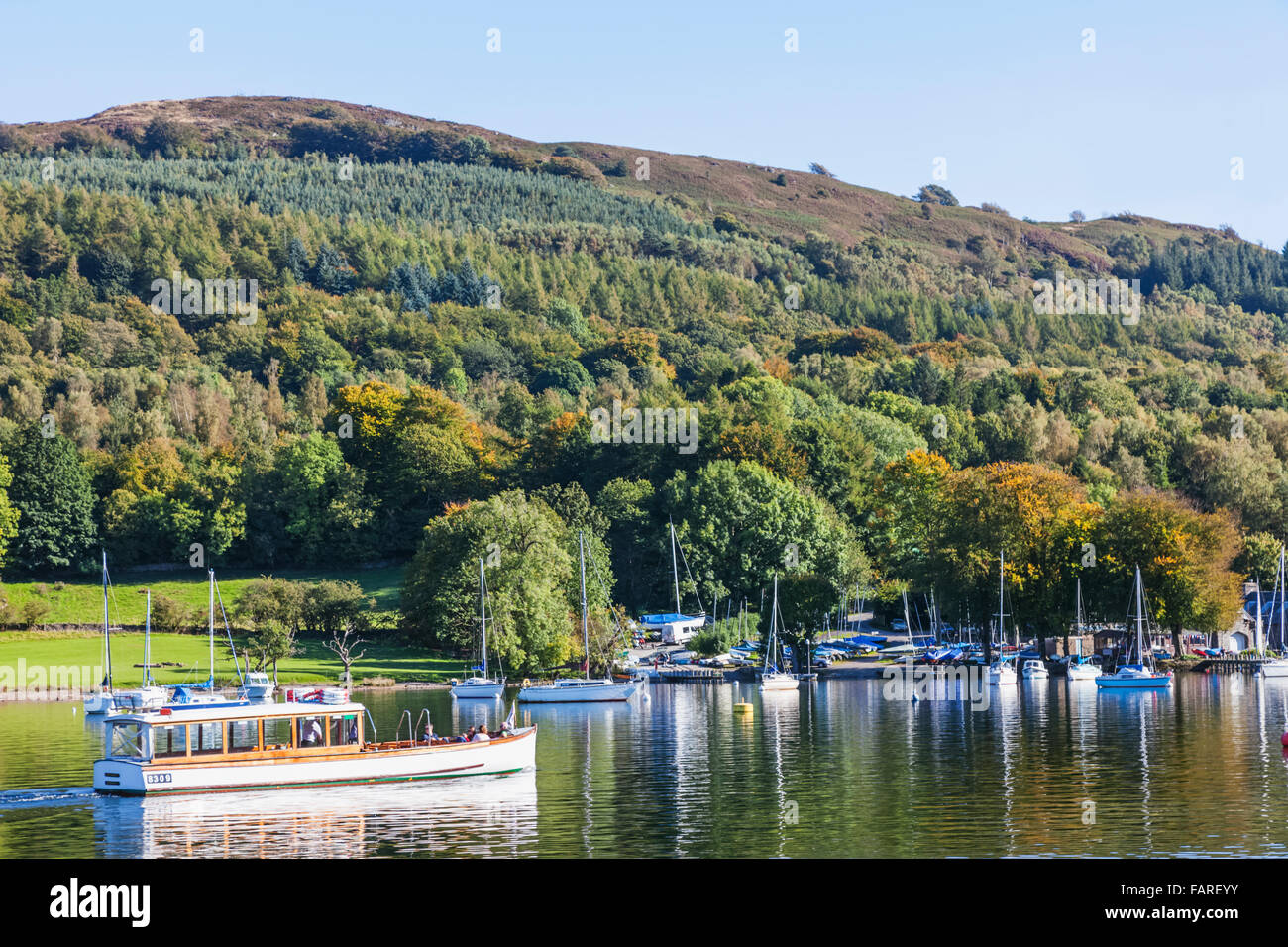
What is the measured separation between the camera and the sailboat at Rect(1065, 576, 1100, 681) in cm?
9444

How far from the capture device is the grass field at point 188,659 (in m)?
96.2

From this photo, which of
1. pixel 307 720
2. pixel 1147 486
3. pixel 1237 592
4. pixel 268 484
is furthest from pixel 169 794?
pixel 1147 486

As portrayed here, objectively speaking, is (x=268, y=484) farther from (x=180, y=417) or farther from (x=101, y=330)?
(x=101, y=330)

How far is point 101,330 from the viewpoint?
19462cm

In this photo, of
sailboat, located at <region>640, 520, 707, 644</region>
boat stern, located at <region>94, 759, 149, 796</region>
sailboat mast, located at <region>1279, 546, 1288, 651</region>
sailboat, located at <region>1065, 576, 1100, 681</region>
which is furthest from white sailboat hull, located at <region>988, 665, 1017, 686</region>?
boat stern, located at <region>94, 759, 149, 796</region>

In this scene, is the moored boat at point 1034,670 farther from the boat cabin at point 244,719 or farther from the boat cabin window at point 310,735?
Answer: the boat cabin window at point 310,735

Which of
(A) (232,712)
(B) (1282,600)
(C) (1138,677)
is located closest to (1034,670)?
(C) (1138,677)

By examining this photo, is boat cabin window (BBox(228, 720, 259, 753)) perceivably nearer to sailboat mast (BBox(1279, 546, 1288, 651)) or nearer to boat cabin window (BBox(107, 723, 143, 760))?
boat cabin window (BBox(107, 723, 143, 760))

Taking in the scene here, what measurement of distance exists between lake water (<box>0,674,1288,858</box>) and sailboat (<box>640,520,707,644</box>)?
50213 millimetres

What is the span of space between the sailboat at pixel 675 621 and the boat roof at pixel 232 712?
2863 inches

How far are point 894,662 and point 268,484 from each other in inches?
2665

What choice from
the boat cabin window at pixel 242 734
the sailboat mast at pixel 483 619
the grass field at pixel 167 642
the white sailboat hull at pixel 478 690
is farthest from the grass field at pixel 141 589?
the boat cabin window at pixel 242 734

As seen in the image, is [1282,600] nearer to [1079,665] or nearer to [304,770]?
[1079,665]

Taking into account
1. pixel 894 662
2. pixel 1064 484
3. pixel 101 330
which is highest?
pixel 101 330
